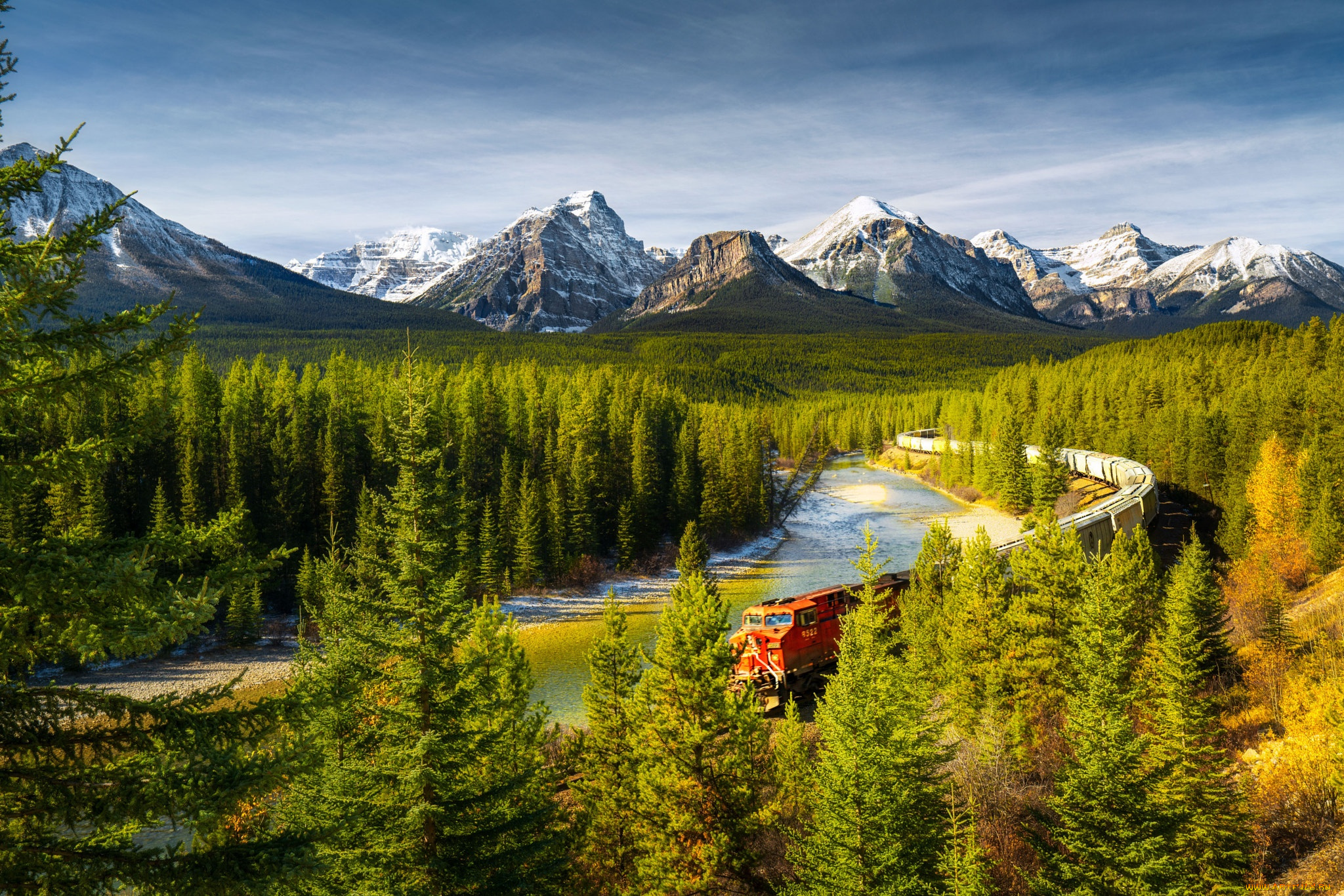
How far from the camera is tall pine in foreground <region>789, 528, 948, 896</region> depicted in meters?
14.5

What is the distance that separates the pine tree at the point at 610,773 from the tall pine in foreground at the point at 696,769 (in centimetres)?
72

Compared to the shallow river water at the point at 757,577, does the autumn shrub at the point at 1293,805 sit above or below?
above

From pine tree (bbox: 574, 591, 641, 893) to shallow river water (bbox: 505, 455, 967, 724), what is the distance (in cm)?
621

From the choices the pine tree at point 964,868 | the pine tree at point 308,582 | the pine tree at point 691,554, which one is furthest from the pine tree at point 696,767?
the pine tree at point 308,582

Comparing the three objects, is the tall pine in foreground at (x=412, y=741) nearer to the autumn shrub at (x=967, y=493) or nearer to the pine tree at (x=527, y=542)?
the pine tree at (x=527, y=542)

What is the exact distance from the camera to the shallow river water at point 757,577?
4425 cm

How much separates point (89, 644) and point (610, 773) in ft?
54.8

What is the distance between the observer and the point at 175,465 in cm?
5903

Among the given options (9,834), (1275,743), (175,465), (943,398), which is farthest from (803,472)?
(9,834)

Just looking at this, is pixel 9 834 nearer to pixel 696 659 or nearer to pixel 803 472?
pixel 696 659

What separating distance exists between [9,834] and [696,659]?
14.4 meters

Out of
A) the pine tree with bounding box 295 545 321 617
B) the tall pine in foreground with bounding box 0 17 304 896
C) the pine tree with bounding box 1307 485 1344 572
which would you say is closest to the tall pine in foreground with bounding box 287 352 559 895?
the tall pine in foreground with bounding box 0 17 304 896

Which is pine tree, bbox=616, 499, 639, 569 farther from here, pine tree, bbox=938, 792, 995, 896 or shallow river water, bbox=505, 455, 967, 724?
pine tree, bbox=938, 792, 995, 896

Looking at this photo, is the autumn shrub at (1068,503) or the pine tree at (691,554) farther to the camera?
the autumn shrub at (1068,503)
